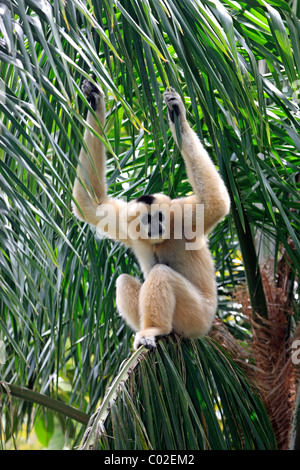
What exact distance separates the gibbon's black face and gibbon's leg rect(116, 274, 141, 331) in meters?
0.39

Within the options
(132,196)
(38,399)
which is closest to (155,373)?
(38,399)

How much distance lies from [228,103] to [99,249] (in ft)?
6.79

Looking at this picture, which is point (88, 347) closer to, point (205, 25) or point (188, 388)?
point (188, 388)

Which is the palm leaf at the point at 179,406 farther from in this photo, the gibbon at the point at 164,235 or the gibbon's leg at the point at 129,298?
the gibbon's leg at the point at 129,298

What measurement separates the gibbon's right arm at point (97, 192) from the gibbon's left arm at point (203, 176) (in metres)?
0.51

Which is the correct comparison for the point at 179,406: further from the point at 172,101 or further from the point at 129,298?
the point at 172,101

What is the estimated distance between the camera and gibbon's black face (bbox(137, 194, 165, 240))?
161 inches

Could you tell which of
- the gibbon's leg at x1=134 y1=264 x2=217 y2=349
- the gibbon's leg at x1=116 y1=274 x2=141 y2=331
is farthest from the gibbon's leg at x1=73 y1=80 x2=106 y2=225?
the gibbon's leg at x1=134 y1=264 x2=217 y2=349

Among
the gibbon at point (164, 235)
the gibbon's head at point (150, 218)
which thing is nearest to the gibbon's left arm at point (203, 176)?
the gibbon at point (164, 235)

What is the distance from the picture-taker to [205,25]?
7.98 ft

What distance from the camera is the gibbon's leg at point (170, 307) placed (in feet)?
12.8

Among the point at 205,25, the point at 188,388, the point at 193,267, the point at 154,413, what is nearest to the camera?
the point at 205,25

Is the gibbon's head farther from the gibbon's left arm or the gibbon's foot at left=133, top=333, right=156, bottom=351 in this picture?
the gibbon's foot at left=133, top=333, right=156, bottom=351

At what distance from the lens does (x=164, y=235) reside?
421 cm
